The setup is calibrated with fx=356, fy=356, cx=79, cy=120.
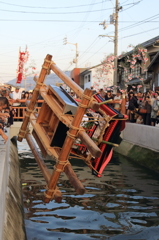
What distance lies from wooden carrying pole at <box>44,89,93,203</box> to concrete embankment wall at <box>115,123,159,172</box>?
7.98 m

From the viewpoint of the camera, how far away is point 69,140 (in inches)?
194

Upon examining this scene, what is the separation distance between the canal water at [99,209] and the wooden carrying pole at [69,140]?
1.59 m

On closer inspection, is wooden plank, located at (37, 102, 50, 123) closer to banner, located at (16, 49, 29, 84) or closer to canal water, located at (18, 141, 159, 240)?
canal water, located at (18, 141, 159, 240)

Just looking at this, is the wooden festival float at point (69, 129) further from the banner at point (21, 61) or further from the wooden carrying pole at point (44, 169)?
the banner at point (21, 61)

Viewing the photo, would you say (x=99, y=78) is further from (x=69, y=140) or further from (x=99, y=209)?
(x=69, y=140)

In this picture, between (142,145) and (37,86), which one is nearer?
(37,86)

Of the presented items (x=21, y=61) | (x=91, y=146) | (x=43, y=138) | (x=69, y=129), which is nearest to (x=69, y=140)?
(x=69, y=129)

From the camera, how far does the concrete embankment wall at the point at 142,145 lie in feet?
44.9

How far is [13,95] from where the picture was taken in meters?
21.6

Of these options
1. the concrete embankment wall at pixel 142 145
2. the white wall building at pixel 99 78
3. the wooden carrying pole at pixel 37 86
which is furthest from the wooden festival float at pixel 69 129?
the white wall building at pixel 99 78

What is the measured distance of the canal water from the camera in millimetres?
6766

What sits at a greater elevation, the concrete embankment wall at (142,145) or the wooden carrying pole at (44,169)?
the wooden carrying pole at (44,169)

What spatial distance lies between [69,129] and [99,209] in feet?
13.3

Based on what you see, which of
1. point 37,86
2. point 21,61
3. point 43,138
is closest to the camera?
point 43,138
